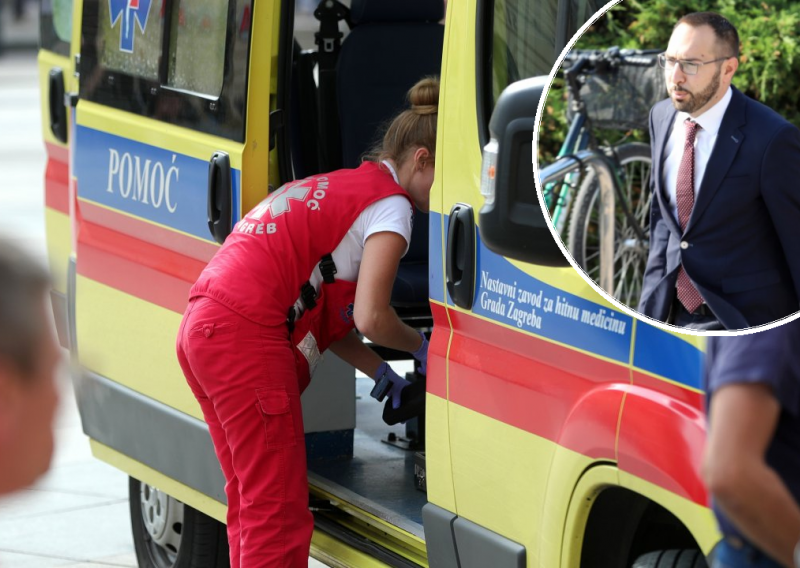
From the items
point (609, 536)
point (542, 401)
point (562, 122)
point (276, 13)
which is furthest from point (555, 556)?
point (276, 13)

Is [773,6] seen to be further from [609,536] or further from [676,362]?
[609,536]

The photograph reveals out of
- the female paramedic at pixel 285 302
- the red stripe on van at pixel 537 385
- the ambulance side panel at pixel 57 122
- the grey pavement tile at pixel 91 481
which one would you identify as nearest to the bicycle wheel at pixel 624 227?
the red stripe on van at pixel 537 385

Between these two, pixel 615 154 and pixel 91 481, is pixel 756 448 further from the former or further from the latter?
pixel 91 481

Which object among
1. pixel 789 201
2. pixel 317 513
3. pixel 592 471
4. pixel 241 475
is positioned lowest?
pixel 317 513

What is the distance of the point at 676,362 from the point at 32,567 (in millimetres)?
3213

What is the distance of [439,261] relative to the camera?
334cm

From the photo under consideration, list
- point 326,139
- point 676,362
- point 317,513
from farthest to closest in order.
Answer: point 326,139 < point 317,513 < point 676,362

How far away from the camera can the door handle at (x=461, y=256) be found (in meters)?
3.20

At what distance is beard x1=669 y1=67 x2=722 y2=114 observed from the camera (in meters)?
2.23

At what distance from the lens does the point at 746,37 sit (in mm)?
2211

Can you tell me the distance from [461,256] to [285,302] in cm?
65

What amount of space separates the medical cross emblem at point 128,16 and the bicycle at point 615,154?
2.21 metres

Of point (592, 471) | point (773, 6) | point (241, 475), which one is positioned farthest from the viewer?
point (241, 475)

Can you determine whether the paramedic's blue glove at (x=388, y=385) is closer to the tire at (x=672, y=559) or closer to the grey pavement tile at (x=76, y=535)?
the tire at (x=672, y=559)
